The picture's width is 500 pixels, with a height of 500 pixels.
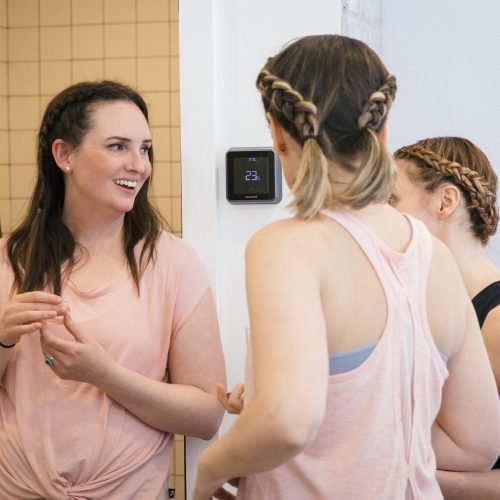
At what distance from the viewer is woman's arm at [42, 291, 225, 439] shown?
1.61 meters

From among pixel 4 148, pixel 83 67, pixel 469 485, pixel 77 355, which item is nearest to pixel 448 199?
pixel 469 485

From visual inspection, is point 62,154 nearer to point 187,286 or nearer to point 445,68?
point 187,286

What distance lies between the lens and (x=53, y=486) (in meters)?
1.68

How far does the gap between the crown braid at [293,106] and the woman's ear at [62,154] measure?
85 cm

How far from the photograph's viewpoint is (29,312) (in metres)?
1.59

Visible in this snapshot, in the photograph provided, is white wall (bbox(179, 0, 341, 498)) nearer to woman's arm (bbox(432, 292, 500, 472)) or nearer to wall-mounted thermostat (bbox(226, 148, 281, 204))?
wall-mounted thermostat (bbox(226, 148, 281, 204))

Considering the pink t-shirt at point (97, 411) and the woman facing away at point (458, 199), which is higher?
the woman facing away at point (458, 199)

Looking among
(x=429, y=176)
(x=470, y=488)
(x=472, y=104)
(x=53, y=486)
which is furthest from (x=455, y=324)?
(x=472, y=104)

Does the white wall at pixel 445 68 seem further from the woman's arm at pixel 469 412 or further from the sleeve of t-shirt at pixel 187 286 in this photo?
the woman's arm at pixel 469 412

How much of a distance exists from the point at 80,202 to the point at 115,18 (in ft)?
1.84

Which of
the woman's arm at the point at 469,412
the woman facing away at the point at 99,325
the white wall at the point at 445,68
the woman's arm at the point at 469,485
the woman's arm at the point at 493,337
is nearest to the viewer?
the woman's arm at the point at 469,412

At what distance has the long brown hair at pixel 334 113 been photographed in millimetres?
1072

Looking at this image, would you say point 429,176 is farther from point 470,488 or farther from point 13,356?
point 13,356

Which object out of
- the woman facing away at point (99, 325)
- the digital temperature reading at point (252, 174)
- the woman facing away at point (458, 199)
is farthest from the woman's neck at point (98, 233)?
the woman facing away at point (458, 199)
